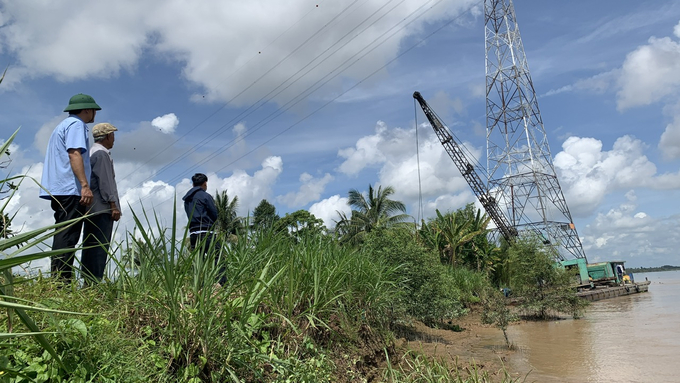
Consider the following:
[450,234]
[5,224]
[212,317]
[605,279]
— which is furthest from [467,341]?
[605,279]

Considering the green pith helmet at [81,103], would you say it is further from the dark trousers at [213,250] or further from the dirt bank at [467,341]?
the dirt bank at [467,341]

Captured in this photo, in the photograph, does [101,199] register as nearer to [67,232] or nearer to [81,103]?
[67,232]

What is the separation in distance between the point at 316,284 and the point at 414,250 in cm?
770

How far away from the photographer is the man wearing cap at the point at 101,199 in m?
3.67

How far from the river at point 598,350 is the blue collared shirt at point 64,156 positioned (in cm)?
580

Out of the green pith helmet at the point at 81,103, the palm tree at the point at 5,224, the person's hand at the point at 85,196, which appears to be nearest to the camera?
the palm tree at the point at 5,224

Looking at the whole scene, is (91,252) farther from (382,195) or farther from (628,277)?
(628,277)

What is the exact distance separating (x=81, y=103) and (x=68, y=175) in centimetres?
69

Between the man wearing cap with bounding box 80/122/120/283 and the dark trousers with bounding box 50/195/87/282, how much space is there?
0.29 ft

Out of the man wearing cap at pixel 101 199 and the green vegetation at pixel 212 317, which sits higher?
the man wearing cap at pixel 101 199

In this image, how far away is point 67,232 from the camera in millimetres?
3539

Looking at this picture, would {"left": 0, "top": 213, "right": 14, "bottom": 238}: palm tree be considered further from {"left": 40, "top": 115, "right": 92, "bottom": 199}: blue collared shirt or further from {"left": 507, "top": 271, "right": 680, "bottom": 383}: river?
{"left": 507, "top": 271, "right": 680, "bottom": 383}: river

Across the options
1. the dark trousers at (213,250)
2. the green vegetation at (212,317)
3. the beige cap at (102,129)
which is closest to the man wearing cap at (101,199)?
the beige cap at (102,129)

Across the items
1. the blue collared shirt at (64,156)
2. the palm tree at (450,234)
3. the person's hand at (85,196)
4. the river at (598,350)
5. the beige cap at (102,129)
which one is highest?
the palm tree at (450,234)
